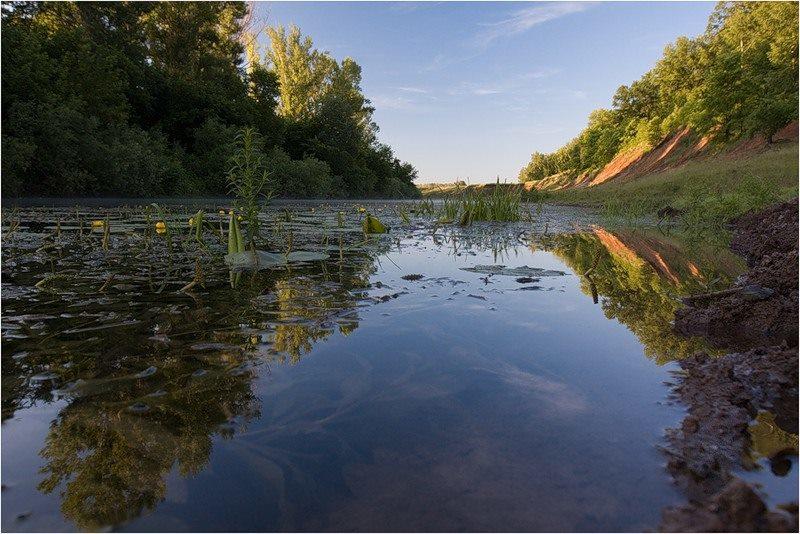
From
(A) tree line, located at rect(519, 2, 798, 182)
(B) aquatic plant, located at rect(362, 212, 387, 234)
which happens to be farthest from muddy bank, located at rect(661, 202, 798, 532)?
(A) tree line, located at rect(519, 2, 798, 182)

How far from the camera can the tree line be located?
30.7 m

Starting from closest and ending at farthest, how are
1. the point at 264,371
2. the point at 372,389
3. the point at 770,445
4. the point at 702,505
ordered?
the point at 702,505 → the point at 770,445 → the point at 372,389 → the point at 264,371

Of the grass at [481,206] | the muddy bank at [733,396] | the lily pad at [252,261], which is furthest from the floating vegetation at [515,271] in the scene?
the grass at [481,206]

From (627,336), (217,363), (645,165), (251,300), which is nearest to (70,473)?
(217,363)

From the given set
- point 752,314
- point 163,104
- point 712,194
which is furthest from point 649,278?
point 163,104

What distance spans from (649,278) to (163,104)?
3372 cm

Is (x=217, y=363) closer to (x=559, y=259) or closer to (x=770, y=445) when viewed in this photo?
(x=770, y=445)

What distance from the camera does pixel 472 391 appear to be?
5.44 feet

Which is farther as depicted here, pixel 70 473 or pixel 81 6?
pixel 81 6

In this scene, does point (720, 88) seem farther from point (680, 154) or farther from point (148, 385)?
point (148, 385)

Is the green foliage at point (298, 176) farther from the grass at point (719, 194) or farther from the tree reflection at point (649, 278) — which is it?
the tree reflection at point (649, 278)

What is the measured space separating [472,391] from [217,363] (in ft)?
3.27

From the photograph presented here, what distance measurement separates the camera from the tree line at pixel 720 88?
30734 millimetres

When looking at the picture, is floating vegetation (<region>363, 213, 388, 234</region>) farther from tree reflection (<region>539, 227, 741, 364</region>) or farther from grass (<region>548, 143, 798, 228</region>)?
grass (<region>548, 143, 798, 228</region>)
